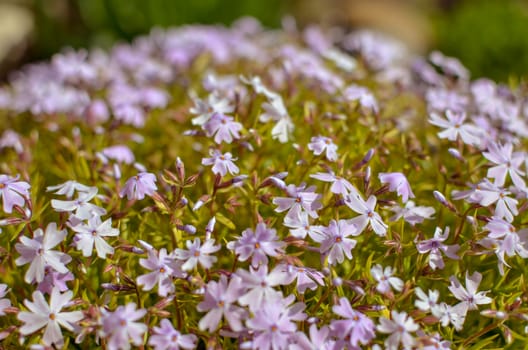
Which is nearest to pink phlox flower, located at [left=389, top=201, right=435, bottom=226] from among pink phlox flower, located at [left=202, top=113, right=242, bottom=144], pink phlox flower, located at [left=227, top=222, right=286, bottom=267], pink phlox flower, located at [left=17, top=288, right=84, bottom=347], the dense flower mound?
the dense flower mound

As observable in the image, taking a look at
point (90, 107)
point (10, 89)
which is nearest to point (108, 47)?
point (10, 89)

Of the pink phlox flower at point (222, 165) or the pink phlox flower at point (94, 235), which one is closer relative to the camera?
the pink phlox flower at point (94, 235)

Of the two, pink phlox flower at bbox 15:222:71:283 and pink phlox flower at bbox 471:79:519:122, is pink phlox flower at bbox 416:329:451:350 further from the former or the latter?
pink phlox flower at bbox 471:79:519:122

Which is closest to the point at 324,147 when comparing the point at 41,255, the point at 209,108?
the point at 209,108

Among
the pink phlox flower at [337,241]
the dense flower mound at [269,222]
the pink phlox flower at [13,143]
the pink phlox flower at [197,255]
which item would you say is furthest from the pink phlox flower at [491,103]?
the pink phlox flower at [13,143]

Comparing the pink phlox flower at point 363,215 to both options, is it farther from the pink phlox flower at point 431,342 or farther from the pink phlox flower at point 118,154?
the pink phlox flower at point 118,154
